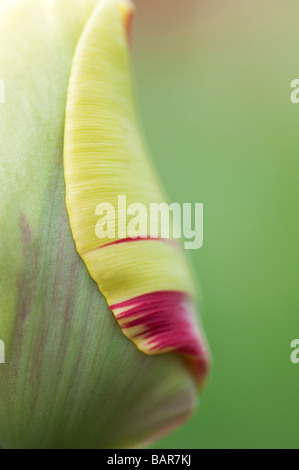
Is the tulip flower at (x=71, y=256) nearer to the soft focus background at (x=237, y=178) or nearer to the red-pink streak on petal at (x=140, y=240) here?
the red-pink streak on petal at (x=140, y=240)

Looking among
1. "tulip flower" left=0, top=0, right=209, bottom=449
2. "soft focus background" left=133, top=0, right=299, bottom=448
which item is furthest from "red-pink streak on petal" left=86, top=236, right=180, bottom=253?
"soft focus background" left=133, top=0, right=299, bottom=448

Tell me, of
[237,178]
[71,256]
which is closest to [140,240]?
[71,256]

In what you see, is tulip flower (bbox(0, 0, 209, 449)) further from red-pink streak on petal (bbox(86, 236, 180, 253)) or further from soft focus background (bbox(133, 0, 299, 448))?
soft focus background (bbox(133, 0, 299, 448))

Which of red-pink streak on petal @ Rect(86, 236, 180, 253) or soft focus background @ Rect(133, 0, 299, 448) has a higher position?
soft focus background @ Rect(133, 0, 299, 448)

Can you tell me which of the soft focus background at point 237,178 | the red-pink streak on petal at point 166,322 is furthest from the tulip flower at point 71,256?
the soft focus background at point 237,178

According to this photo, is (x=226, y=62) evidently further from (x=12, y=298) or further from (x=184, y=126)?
(x=12, y=298)

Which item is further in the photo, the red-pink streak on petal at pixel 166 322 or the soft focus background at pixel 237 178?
the soft focus background at pixel 237 178

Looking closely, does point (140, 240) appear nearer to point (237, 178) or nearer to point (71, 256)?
point (71, 256)
